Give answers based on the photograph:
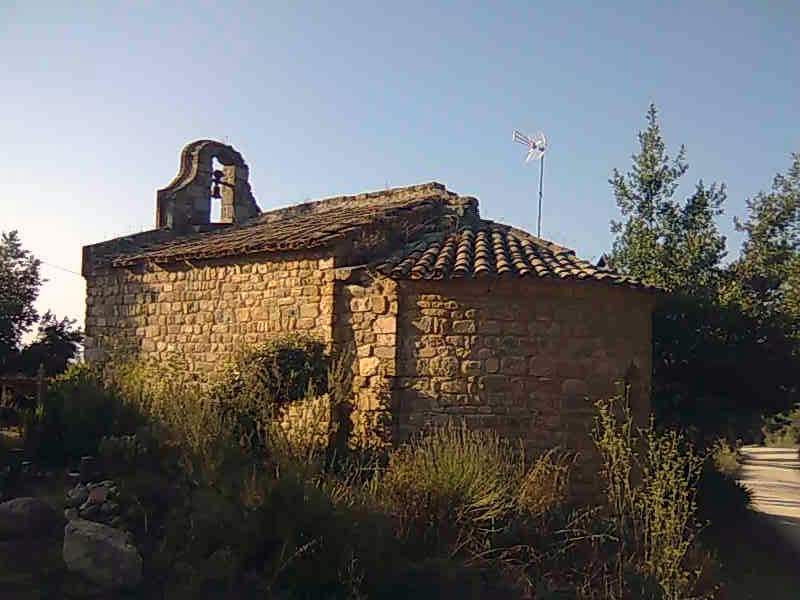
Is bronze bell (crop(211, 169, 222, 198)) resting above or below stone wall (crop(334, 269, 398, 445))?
above

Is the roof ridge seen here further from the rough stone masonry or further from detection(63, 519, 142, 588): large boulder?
detection(63, 519, 142, 588): large boulder

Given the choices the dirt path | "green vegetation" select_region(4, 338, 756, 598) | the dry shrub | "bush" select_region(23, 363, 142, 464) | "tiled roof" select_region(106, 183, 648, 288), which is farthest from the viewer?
the dirt path

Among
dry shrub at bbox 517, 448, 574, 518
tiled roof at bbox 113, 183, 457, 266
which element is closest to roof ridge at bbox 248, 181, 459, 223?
tiled roof at bbox 113, 183, 457, 266

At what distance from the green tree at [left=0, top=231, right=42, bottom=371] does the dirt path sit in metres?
18.6

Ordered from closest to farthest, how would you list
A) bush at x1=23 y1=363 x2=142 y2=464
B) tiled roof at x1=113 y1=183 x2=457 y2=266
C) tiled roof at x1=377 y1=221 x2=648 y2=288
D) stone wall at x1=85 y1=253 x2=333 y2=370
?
bush at x1=23 y1=363 x2=142 y2=464, tiled roof at x1=377 y1=221 x2=648 y2=288, stone wall at x1=85 y1=253 x2=333 y2=370, tiled roof at x1=113 y1=183 x2=457 y2=266

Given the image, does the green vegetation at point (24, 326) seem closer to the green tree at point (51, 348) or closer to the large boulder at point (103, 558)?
the green tree at point (51, 348)

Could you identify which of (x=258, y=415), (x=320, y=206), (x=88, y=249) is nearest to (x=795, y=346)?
(x=320, y=206)

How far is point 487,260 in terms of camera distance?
36.6 feet

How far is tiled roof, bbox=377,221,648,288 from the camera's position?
10.6 m

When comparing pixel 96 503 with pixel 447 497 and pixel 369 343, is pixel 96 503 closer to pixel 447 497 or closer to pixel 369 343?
pixel 447 497

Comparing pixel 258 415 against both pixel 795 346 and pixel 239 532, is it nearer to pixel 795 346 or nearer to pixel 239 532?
pixel 239 532

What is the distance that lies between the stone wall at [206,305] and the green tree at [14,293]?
16.3 feet

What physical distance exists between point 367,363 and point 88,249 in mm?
8192

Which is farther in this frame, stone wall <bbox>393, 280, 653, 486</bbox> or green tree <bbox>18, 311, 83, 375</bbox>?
green tree <bbox>18, 311, 83, 375</bbox>
